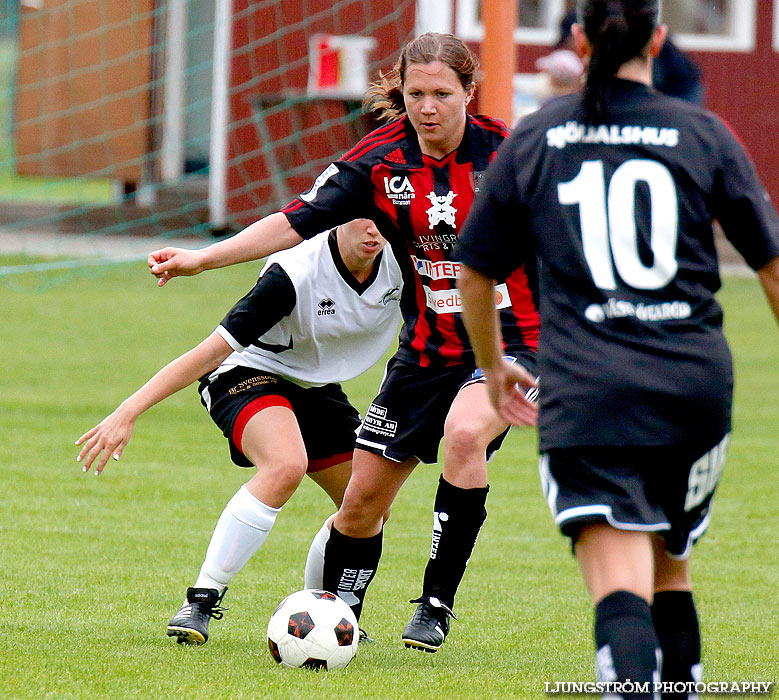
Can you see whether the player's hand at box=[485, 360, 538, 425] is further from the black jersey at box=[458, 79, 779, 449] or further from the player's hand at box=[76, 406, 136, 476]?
the player's hand at box=[76, 406, 136, 476]

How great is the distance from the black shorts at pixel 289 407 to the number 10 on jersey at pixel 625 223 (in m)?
1.96

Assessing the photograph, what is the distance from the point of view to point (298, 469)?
4.15m

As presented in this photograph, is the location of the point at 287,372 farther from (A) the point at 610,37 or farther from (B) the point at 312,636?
(A) the point at 610,37

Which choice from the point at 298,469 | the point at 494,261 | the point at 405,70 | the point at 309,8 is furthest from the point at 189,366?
the point at 309,8

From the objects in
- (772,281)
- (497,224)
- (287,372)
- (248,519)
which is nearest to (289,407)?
(287,372)

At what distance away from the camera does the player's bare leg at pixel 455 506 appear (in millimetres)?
3922

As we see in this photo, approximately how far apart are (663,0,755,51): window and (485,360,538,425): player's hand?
1402 centimetres

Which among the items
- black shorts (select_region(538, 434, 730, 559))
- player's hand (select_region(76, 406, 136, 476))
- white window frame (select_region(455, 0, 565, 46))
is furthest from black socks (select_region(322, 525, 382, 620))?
white window frame (select_region(455, 0, 565, 46))

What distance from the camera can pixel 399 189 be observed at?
4.11 m

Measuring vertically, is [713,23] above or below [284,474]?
above

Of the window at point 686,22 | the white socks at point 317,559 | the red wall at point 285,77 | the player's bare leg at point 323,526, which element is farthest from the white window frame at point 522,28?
the white socks at point 317,559

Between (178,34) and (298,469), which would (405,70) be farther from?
(178,34)

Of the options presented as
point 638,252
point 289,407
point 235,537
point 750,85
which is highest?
→ point 638,252

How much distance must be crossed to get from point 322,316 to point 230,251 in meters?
0.73
